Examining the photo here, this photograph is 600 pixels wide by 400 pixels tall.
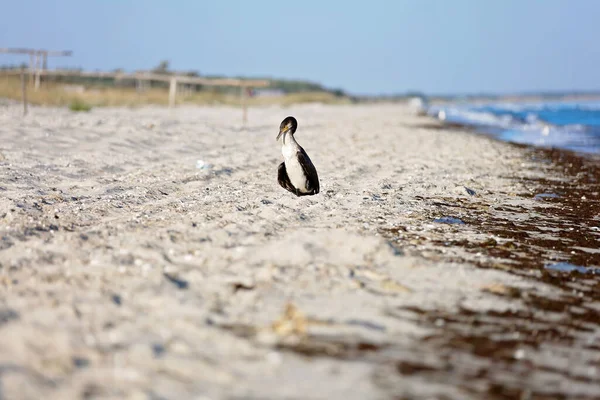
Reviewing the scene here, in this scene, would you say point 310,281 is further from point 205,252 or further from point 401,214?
point 401,214

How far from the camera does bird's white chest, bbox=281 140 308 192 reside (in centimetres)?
788

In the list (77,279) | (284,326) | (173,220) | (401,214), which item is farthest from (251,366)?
(401,214)

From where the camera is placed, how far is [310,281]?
4.52 m

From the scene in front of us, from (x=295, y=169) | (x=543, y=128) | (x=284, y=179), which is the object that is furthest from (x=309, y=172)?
(x=543, y=128)

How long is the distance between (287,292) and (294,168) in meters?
3.76

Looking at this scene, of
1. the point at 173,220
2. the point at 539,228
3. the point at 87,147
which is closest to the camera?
the point at 173,220

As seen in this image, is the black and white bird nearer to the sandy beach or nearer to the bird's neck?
the bird's neck

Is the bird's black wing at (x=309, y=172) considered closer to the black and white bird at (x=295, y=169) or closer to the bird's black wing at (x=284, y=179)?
the black and white bird at (x=295, y=169)

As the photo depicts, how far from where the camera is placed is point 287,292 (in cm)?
429

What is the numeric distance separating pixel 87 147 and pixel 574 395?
10217 mm

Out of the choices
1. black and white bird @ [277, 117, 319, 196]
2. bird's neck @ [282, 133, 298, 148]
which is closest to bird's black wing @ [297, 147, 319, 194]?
black and white bird @ [277, 117, 319, 196]

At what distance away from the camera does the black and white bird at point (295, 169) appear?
787 cm

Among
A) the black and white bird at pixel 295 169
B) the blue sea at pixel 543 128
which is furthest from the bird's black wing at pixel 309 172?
the blue sea at pixel 543 128

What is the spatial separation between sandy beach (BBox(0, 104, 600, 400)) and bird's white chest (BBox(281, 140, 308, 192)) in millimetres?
201
